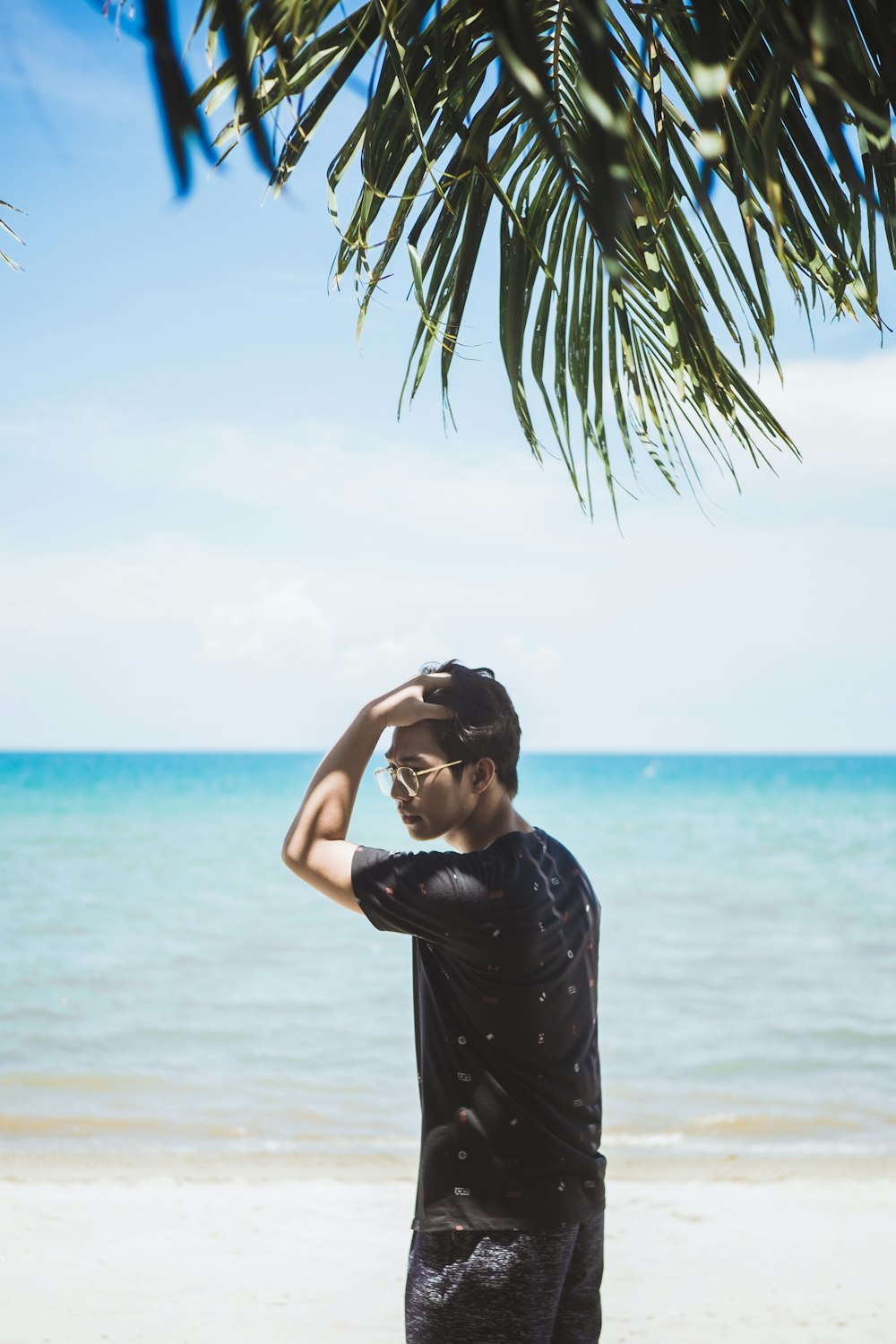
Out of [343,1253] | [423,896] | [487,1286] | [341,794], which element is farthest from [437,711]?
[343,1253]

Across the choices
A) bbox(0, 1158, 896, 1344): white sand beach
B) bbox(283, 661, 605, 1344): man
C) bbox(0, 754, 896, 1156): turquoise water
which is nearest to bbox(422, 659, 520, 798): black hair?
bbox(283, 661, 605, 1344): man

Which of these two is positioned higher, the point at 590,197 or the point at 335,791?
the point at 590,197

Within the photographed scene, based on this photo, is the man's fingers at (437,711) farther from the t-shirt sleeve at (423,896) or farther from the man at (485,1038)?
the t-shirt sleeve at (423,896)

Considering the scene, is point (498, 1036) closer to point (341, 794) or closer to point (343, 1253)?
point (341, 794)

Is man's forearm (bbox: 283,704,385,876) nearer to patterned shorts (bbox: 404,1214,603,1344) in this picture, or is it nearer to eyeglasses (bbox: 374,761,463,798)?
eyeglasses (bbox: 374,761,463,798)

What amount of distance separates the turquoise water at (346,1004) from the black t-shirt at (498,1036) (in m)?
5.25

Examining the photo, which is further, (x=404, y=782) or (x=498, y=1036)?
(x=404, y=782)

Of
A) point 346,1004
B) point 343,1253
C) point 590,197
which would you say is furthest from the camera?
point 346,1004

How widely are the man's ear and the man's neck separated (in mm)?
38

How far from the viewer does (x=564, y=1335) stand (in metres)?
2.12

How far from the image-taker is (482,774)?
2.18 meters

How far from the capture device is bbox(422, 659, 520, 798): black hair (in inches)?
85.2

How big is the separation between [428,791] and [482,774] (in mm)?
98

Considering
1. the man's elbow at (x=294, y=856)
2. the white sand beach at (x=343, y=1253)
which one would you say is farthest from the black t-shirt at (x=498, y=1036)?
the white sand beach at (x=343, y=1253)
